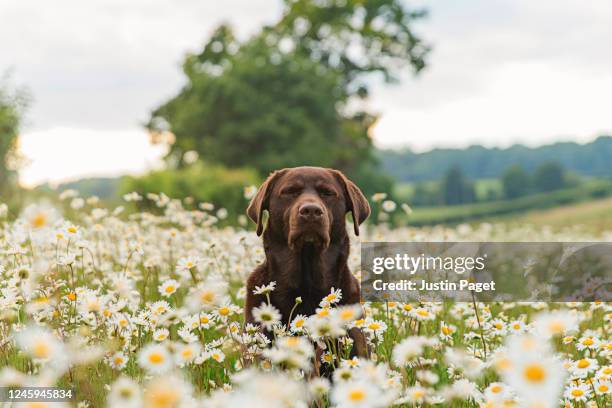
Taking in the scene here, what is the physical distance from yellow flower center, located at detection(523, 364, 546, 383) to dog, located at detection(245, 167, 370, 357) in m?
2.43

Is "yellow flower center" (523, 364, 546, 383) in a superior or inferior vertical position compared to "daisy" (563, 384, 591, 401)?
superior

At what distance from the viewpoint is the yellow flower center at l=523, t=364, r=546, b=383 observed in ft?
5.58

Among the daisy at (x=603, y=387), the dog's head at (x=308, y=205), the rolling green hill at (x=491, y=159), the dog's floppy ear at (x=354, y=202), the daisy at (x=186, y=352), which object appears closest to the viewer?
the daisy at (x=186, y=352)

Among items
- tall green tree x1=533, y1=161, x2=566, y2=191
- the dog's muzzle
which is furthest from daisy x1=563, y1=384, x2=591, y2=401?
tall green tree x1=533, y1=161, x2=566, y2=191

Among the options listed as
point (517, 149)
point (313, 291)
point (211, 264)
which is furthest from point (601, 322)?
point (517, 149)

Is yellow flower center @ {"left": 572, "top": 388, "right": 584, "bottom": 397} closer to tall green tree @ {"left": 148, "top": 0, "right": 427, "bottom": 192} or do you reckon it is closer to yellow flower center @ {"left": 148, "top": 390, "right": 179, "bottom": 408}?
yellow flower center @ {"left": 148, "top": 390, "right": 179, "bottom": 408}

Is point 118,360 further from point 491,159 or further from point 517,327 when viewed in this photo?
point 491,159

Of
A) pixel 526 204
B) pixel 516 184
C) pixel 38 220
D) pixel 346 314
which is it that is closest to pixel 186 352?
pixel 346 314

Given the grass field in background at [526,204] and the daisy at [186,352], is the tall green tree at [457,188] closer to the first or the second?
the grass field in background at [526,204]

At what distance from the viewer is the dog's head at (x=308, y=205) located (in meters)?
4.09

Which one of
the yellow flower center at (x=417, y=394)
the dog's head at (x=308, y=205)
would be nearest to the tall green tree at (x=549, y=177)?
the dog's head at (x=308, y=205)

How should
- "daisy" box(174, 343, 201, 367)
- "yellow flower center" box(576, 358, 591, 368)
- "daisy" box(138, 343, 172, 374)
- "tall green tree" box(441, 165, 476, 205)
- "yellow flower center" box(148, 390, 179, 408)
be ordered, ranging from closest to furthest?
"yellow flower center" box(148, 390, 179, 408) < "daisy" box(138, 343, 172, 374) < "daisy" box(174, 343, 201, 367) < "yellow flower center" box(576, 358, 591, 368) < "tall green tree" box(441, 165, 476, 205)

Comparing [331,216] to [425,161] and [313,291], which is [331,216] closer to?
[313,291]

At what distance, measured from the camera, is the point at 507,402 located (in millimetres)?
2334
